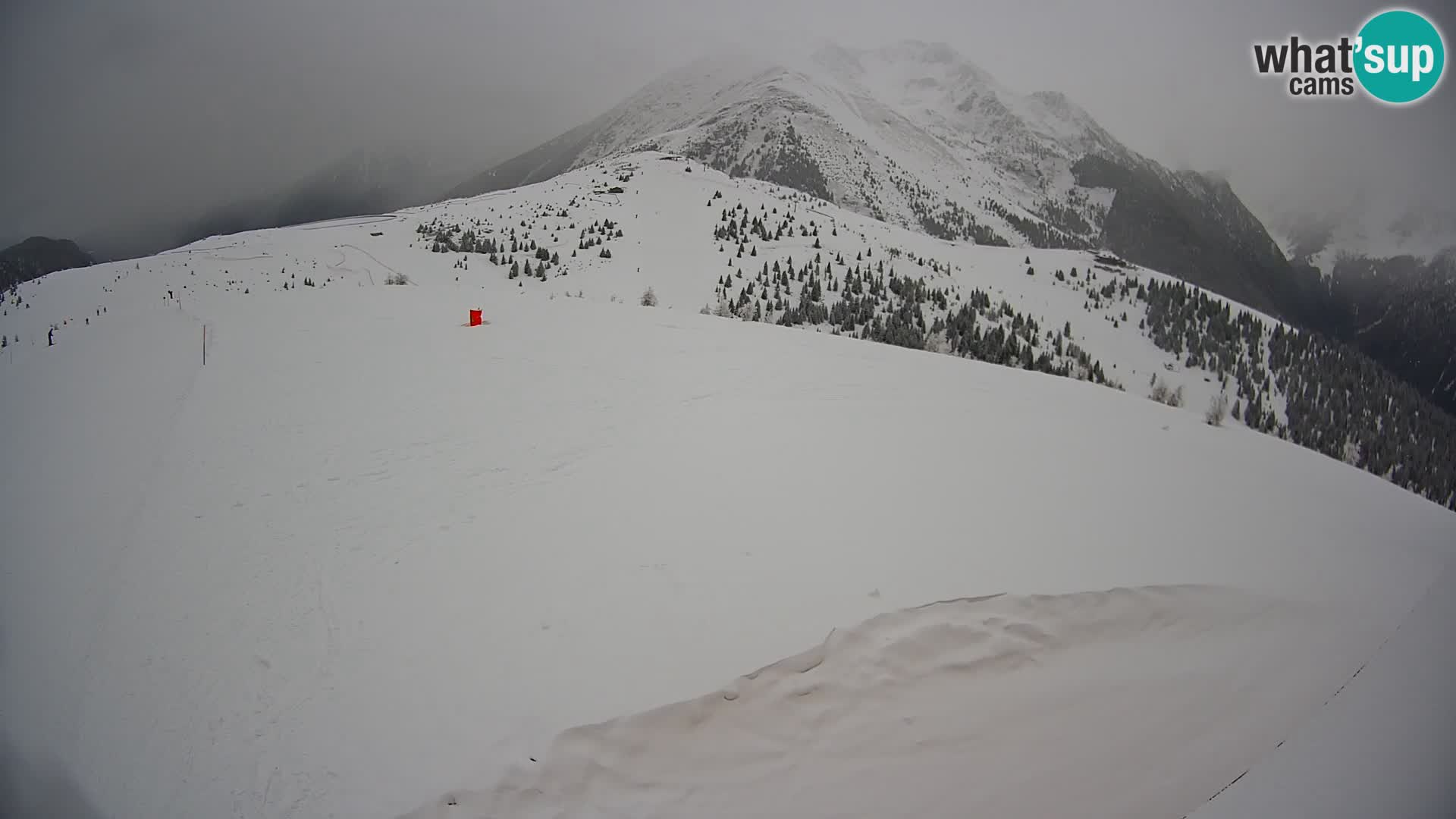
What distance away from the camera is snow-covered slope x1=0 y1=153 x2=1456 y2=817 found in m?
2.77

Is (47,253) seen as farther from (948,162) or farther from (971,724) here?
(971,724)

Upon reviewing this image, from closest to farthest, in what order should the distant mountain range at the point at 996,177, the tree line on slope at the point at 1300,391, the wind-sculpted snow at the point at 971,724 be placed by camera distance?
1. the wind-sculpted snow at the point at 971,724
2. the tree line on slope at the point at 1300,391
3. the distant mountain range at the point at 996,177

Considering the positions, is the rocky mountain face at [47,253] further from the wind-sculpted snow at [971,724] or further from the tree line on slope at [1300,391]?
the tree line on slope at [1300,391]

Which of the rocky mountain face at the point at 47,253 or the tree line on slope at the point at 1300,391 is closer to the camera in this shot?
the tree line on slope at the point at 1300,391

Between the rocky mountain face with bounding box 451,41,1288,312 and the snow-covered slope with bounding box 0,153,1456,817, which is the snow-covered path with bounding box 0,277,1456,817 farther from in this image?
the rocky mountain face with bounding box 451,41,1288,312

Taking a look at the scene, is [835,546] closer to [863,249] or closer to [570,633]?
[570,633]

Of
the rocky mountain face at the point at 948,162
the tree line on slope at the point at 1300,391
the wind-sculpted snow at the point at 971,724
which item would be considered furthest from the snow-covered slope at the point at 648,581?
the rocky mountain face at the point at 948,162

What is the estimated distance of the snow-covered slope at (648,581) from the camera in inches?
109

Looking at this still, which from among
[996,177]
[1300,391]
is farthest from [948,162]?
[1300,391]

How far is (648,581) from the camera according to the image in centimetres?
373

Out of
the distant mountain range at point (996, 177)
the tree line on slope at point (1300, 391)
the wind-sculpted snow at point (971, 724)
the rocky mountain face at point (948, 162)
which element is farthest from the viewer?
the distant mountain range at point (996, 177)

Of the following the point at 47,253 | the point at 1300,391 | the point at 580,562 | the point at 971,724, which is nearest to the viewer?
the point at 971,724

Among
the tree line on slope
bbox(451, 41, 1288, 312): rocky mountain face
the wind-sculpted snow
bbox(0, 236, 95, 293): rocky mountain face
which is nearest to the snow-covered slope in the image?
the wind-sculpted snow

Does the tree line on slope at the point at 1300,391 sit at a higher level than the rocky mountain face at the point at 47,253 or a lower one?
lower
